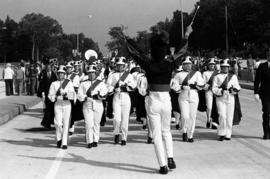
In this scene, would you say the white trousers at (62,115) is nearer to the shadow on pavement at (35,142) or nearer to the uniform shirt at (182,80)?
the shadow on pavement at (35,142)

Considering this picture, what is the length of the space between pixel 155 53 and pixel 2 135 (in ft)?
22.1

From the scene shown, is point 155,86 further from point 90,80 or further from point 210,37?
point 210,37

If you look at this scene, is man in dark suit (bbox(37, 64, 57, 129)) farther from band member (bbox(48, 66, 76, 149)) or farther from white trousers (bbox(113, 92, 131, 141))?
white trousers (bbox(113, 92, 131, 141))

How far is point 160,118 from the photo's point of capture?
8352 millimetres

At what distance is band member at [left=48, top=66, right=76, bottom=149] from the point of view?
10.9 m

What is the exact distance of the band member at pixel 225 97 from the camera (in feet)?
38.3

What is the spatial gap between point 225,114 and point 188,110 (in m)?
0.89

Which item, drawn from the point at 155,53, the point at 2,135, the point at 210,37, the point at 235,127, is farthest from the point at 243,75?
the point at 210,37

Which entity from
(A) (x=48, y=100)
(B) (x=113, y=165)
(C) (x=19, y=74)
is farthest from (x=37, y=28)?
→ (B) (x=113, y=165)

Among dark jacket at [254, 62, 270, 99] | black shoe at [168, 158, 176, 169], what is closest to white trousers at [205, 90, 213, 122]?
dark jacket at [254, 62, 270, 99]

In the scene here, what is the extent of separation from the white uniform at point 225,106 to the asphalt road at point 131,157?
0.32 metres

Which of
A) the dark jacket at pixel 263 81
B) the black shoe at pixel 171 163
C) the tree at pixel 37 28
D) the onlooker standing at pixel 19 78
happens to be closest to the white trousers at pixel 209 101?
the dark jacket at pixel 263 81

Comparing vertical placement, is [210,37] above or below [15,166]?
above

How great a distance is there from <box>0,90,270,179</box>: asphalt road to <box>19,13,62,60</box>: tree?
152 m
